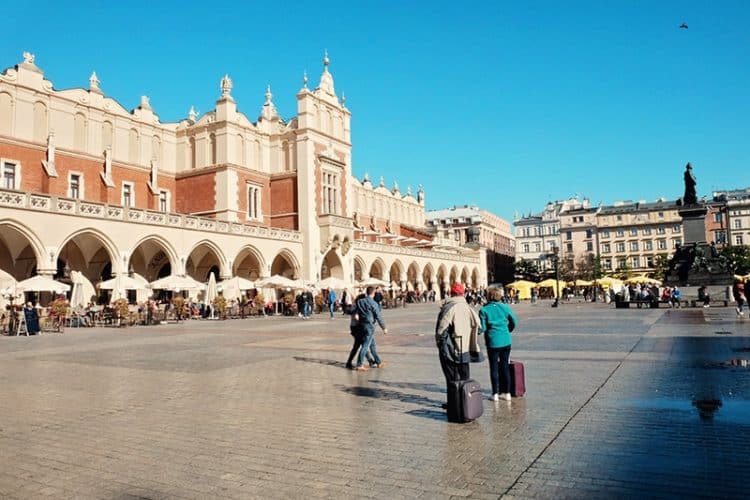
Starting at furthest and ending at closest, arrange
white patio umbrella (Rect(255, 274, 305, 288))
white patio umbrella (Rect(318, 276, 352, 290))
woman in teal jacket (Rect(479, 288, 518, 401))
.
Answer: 1. white patio umbrella (Rect(318, 276, 352, 290))
2. white patio umbrella (Rect(255, 274, 305, 288))
3. woman in teal jacket (Rect(479, 288, 518, 401))

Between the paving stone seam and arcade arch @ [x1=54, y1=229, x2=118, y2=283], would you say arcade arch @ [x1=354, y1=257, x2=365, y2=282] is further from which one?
the paving stone seam

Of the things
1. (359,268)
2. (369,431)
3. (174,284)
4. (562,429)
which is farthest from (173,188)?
(562,429)

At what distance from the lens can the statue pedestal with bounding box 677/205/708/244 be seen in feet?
110

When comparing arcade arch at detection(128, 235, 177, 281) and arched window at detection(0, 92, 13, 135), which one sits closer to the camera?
arched window at detection(0, 92, 13, 135)

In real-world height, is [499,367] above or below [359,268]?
below

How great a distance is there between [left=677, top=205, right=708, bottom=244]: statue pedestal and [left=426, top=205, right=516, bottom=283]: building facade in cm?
6929

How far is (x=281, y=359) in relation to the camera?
11961 mm

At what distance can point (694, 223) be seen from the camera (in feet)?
111

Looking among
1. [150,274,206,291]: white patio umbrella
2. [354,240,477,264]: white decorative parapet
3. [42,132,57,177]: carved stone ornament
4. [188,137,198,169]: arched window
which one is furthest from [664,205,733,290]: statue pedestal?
[42,132,57,177]: carved stone ornament

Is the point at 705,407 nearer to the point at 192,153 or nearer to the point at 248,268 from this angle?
the point at 248,268

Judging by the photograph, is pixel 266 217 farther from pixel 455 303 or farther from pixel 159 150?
pixel 455 303

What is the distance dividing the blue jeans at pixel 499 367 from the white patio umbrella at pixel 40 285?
21.4 meters

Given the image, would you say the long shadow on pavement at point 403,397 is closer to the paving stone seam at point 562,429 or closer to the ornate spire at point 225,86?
the paving stone seam at point 562,429

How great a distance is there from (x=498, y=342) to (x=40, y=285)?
21.7 m
